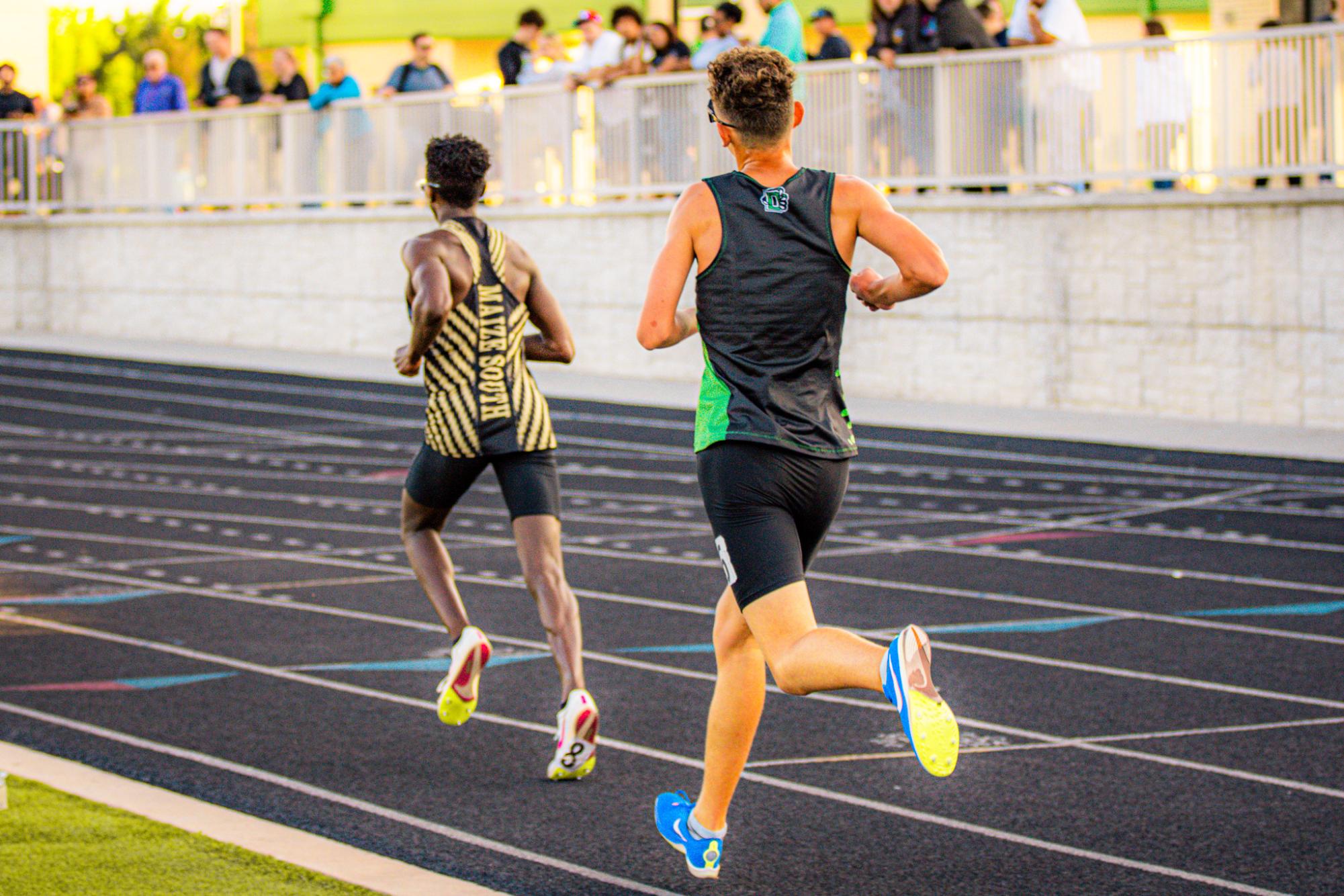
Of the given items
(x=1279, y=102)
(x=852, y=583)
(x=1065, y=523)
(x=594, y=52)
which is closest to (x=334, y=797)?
(x=852, y=583)

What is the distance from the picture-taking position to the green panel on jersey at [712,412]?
441 centimetres

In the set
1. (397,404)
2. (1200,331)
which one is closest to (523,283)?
(1200,331)

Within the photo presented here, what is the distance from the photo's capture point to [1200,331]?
54.1 feet

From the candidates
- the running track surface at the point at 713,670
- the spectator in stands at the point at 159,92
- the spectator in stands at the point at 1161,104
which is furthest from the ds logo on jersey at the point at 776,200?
the spectator in stands at the point at 159,92

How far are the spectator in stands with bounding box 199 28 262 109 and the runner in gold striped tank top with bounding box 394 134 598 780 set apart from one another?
1869cm

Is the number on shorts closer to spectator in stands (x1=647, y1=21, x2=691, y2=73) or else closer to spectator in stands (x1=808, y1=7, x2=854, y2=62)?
spectator in stands (x1=808, y1=7, x2=854, y2=62)

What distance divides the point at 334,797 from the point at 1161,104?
12692 millimetres

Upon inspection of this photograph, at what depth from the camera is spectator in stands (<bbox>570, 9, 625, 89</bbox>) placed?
20.5 m

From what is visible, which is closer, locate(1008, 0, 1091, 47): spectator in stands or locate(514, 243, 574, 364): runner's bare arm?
locate(514, 243, 574, 364): runner's bare arm

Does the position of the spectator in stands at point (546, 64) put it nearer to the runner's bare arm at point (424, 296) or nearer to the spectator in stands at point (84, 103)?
the spectator in stands at point (84, 103)

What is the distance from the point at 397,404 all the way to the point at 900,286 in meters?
14.8

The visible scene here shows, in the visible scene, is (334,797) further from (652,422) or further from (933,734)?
(652,422)

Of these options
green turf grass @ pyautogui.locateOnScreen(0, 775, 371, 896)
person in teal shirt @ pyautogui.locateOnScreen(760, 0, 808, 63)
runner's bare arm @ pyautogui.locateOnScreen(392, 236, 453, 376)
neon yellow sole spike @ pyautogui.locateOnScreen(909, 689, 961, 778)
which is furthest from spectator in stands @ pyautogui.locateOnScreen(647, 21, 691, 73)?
neon yellow sole spike @ pyautogui.locateOnScreen(909, 689, 961, 778)

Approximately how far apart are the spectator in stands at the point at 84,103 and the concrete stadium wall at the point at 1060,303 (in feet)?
15.4
